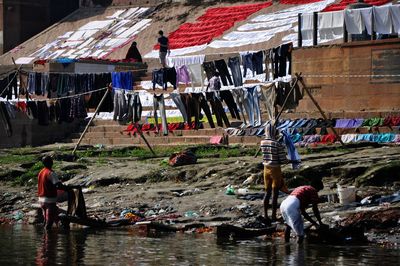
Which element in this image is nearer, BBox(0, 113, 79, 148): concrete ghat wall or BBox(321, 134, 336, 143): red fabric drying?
BBox(321, 134, 336, 143): red fabric drying

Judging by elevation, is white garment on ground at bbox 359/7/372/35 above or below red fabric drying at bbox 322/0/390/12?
below

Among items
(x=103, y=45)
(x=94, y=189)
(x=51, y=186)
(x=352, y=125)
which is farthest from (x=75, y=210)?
(x=103, y=45)

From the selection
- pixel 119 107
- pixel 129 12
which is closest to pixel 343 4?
pixel 119 107

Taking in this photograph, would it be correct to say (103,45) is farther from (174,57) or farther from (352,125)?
(352,125)

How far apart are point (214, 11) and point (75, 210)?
21281 mm

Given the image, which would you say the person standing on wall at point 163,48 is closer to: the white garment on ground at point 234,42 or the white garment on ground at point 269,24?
the white garment on ground at point 234,42

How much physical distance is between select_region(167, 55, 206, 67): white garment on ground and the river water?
14962 mm

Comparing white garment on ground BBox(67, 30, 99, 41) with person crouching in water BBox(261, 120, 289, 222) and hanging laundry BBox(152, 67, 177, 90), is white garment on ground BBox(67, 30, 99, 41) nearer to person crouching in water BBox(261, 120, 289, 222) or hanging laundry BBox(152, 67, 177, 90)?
hanging laundry BBox(152, 67, 177, 90)

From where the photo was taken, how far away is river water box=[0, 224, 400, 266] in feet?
45.3

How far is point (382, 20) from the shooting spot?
79.2 feet

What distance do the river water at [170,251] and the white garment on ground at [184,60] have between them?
49.1ft

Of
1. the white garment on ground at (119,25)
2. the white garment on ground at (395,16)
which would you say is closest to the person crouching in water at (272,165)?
the white garment on ground at (395,16)

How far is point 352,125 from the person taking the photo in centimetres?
2327

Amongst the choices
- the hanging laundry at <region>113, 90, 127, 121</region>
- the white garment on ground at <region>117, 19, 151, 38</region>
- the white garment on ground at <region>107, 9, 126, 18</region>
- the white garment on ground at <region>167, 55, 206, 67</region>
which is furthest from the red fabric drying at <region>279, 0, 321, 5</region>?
the hanging laundry at <region>113, 90, 127, 121</region>
